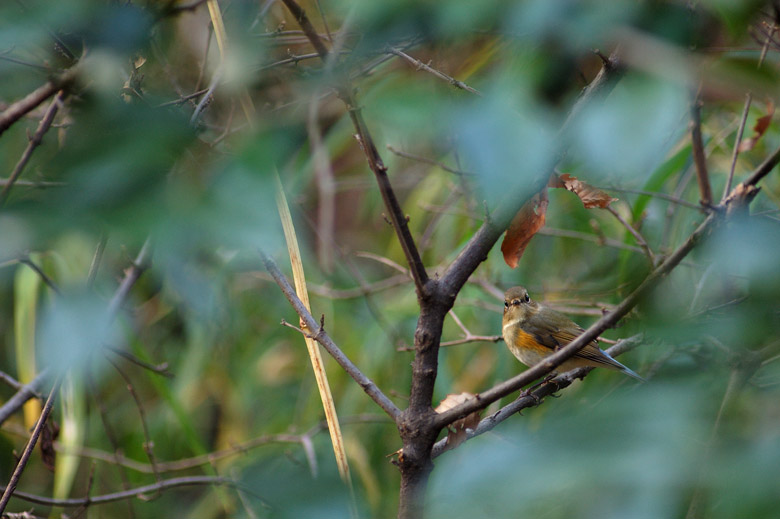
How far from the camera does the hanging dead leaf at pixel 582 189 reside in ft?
3.87

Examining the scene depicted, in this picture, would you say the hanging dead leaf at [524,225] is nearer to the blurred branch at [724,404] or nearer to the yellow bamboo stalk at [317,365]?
the yellow bamboo stalk at [317,365]

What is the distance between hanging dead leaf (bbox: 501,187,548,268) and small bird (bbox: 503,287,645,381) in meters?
1.50

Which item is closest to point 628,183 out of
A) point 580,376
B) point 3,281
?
point 580,376

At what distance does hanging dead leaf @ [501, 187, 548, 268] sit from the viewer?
1228 millimetres

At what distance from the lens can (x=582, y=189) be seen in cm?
121

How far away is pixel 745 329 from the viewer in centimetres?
50

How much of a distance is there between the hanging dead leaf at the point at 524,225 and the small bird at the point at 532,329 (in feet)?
4.91

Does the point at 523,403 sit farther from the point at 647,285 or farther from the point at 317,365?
the point at 647,285

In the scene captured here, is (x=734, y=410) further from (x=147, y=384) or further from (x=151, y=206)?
(x=147, y=384)

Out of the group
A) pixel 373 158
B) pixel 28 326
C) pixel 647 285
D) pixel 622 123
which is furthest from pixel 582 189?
pixel 28 326

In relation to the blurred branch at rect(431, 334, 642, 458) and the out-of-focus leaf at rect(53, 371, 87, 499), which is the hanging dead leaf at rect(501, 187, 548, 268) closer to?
the blurred branch at rect(431, 334, 642, 458)

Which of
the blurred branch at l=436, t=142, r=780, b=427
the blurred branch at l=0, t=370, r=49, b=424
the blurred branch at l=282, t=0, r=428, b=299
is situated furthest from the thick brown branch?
the blurred branch at l=0, t=370, r=49, b=424

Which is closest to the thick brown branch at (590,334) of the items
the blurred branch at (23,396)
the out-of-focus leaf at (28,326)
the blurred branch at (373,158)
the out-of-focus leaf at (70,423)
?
the blurred branch at (373,158)

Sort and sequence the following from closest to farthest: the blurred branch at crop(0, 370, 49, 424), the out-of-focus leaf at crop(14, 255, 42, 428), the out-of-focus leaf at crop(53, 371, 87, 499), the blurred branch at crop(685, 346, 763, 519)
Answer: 1. the blurred branch at crop(685, 346, 763, 519)
2. the blurred branch at crop(0, 370, 49, 424)
3. the out-of-focus leaf at crop(53, 371, 87, 499)
4. the out-of-focus leaf at crop(14, 255, 42, 428)
